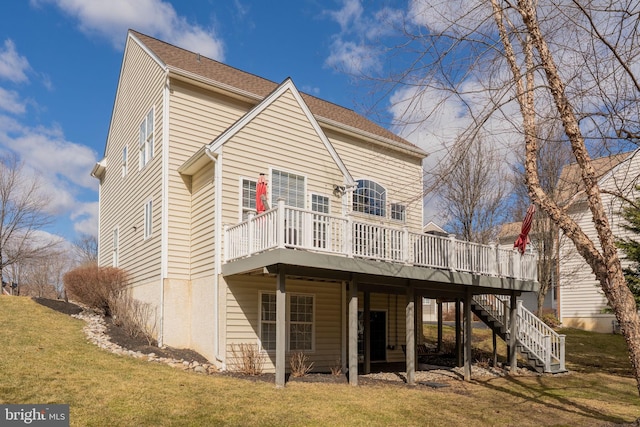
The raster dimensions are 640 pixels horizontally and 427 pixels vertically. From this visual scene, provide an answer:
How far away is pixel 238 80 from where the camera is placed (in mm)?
17547

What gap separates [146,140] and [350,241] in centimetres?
797

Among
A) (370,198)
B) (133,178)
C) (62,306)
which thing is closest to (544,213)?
(370,198)

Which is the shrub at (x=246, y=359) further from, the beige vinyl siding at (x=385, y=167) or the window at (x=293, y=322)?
the beige vinyl siding at (x=385, y=167)

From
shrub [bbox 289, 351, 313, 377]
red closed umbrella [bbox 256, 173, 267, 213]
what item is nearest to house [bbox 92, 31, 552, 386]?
red closed umbrella [bbox 256, 173, 267, 213]

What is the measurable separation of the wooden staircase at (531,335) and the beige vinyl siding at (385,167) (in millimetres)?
4249

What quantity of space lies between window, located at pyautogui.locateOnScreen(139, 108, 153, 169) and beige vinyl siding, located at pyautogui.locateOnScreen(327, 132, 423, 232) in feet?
19.2

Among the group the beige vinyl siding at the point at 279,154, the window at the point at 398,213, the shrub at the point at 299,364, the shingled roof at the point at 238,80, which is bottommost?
the shrub at the point at 299,364

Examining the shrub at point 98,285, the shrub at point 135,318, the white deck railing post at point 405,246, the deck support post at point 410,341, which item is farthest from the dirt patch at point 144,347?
the white deck railing post at point 405,246

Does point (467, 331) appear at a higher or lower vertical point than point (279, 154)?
lower

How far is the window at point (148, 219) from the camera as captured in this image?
1545 centimetres

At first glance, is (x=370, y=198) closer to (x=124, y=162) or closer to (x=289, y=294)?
(x=289, y=294)

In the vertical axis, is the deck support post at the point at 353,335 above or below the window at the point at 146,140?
below

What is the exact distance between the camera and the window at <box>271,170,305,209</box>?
48.1 ft

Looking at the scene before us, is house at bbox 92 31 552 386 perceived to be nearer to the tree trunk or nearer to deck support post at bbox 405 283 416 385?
deck support post at bbox 405 283 416 385
